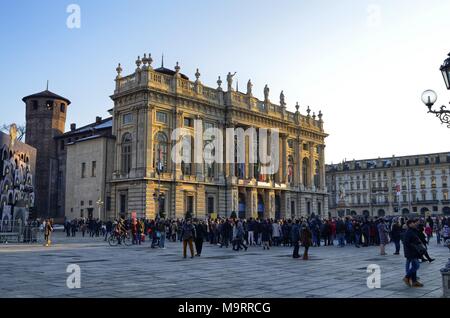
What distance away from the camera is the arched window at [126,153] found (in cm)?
4692

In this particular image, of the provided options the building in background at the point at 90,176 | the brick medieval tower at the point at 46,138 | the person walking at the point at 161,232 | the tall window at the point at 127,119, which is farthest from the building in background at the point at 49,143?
the person walking at the point at 161,232

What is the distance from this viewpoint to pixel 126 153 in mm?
A: 47219

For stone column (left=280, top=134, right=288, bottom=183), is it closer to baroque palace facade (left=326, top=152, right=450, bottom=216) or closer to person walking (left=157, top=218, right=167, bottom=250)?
person walking (left=157, top=218, right=167, bottom=250)

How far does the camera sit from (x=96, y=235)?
135 feet

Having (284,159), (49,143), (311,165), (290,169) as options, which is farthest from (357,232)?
(49,143)

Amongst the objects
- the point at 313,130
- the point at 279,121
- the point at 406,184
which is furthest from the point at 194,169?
the point at 406,184

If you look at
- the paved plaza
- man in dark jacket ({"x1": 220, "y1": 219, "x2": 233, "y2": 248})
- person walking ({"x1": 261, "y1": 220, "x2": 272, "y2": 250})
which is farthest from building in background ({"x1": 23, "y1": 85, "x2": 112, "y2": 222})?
the paved plaza

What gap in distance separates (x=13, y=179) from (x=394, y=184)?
308 feet

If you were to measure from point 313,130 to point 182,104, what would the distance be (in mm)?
26786

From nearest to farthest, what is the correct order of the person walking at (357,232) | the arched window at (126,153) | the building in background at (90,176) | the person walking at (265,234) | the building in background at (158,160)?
the person walking at (265,234)
the person walking at (357,232)
the building in background at (158,160)
the arched window at (126,153)
the building in background at (90,176)

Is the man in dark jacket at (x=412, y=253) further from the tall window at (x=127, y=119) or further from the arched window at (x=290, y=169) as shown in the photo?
the arched window at (x=290, y=169)

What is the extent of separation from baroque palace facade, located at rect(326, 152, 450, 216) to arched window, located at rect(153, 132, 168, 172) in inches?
2395

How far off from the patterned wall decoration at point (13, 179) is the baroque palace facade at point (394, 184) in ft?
256
